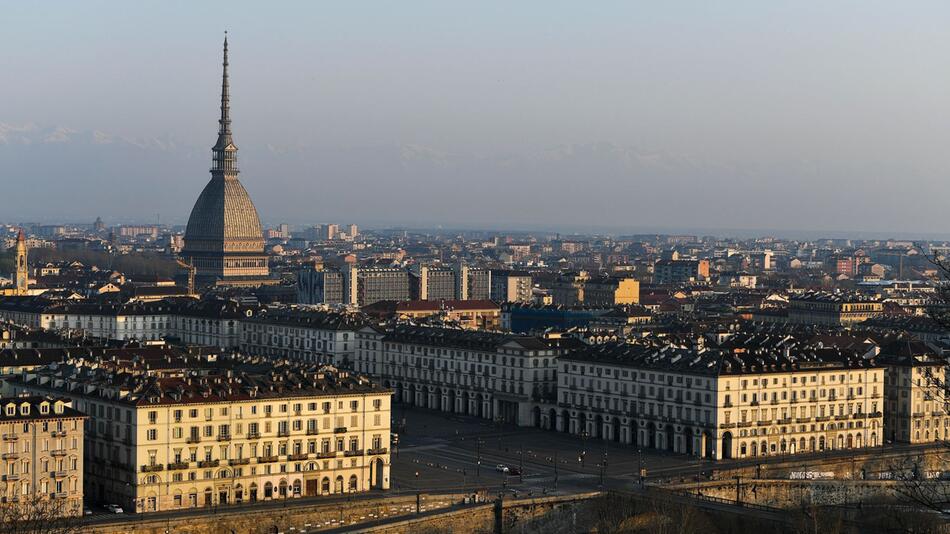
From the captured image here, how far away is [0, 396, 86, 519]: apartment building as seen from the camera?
186 feet

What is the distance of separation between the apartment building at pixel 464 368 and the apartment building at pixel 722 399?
3.52 metres

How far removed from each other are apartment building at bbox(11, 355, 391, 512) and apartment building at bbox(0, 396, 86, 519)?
2.64 meters

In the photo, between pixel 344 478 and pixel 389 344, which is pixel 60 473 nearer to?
A: pixel 344 478

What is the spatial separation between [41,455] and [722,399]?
105 feet

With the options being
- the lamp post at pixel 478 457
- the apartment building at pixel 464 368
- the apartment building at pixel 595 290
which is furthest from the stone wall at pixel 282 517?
the apartment building at pixel 595 290

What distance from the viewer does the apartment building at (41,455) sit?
56812 mm

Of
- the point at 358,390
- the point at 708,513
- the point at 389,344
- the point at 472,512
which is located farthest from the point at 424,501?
the point at 389,344

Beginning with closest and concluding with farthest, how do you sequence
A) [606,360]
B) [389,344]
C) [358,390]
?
1. [358,390]
2. [606,360]
3. [389,344]

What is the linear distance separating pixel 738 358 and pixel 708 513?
19397mm

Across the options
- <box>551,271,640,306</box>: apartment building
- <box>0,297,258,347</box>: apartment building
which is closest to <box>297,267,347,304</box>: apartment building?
<box>551,271,640,306</box>: apartment building

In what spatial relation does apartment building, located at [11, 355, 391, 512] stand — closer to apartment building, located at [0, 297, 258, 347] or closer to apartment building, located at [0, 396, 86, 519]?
apartment building, located at [0, 396, 86, 519]

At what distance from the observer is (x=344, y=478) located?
6556cm

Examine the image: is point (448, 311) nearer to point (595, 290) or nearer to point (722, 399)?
point (595, 290)

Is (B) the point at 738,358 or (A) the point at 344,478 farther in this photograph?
(B) the point at 738,358
